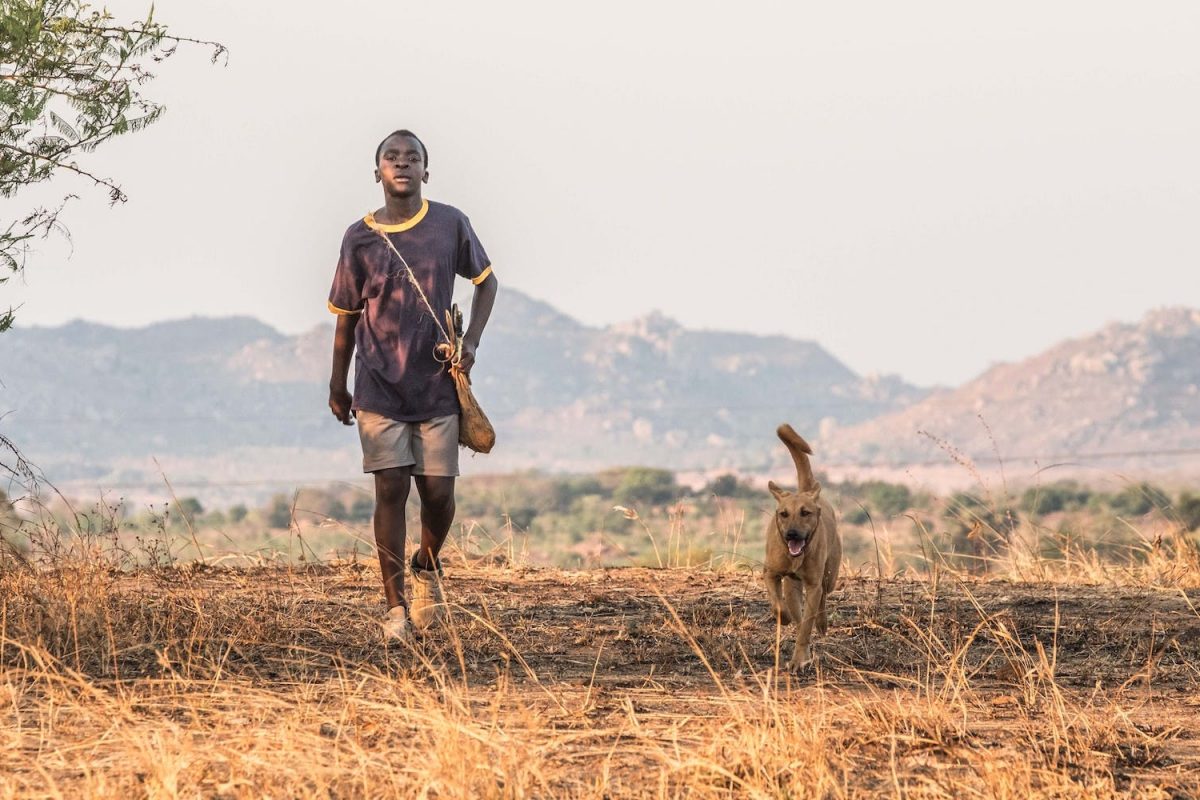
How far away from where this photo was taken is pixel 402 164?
6.69 meters

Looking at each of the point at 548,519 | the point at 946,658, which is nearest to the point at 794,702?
the point at 946,658

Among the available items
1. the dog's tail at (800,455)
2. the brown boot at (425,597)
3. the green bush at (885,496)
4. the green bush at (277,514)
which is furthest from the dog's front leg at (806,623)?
the green bush at (277,514)

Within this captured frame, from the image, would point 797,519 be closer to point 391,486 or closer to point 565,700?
point 391,486

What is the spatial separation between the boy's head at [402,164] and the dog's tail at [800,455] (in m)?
1.75

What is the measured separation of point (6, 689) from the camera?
4898mm

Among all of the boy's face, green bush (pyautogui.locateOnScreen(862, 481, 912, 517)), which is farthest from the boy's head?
green bush (pyautogui.locateOnScreen(862, 481, 912, 517))

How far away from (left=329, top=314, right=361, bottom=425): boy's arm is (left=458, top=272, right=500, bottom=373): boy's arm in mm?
457

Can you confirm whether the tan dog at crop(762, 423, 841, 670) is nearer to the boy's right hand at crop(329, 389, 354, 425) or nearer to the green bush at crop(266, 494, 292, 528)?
the boy's right hand at crop(329, 389, 354, 425)

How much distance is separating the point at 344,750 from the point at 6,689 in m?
1.15

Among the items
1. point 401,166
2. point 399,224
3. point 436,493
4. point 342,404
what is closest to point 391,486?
point 436,493

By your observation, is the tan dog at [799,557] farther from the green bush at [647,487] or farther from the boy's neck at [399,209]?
the green bush at [647,487]

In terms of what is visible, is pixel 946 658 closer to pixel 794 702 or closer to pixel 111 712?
pixel 794 702

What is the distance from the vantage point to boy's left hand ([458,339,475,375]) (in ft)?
21.8

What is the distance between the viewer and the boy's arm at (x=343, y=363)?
681 cm
